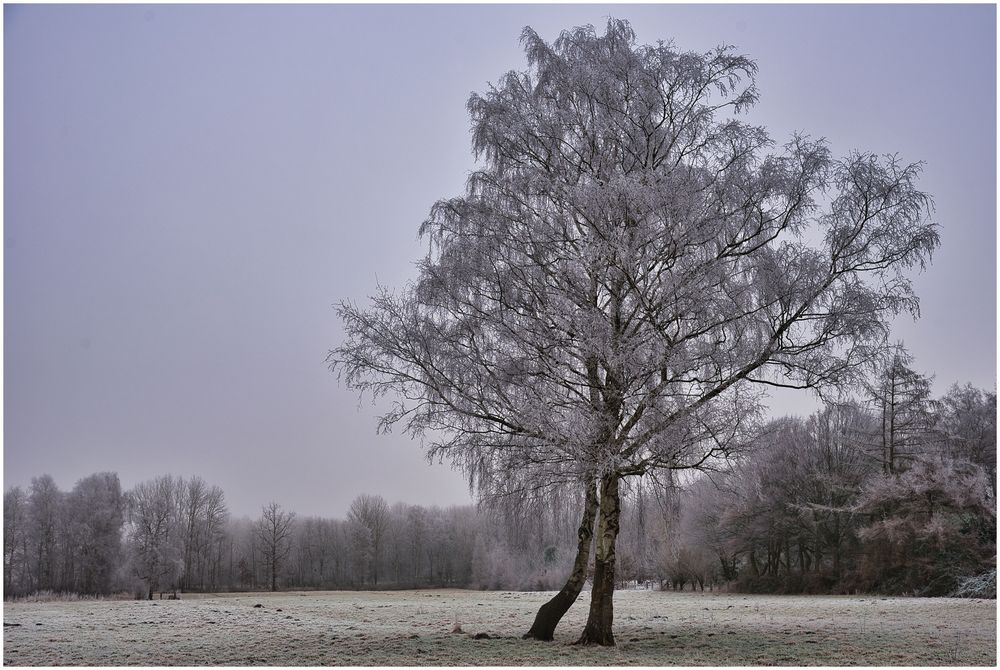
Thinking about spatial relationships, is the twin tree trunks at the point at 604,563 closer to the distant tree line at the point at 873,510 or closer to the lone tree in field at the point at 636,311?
the lone tree in field at the point at 636,311

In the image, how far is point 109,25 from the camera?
50.0ft

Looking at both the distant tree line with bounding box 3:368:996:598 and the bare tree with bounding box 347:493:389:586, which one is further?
the bare tree with bounding box 347:493:389:586

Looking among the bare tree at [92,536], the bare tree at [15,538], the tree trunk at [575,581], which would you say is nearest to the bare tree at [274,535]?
the bare tree at [92,536]

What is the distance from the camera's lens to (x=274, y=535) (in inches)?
1602

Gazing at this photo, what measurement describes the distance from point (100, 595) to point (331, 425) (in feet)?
54.4

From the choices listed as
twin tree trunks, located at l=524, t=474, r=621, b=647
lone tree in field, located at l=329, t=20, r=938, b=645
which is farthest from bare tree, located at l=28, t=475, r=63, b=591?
twin tree trunks, located at l=524, t=474, r=621, b=647

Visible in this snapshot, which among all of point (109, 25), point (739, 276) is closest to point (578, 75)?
point (739, 276)

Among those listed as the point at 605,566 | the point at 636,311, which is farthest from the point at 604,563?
the point at 636,311

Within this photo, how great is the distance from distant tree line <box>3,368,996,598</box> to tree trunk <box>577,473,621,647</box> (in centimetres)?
22

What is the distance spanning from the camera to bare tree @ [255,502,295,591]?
40.9 meters

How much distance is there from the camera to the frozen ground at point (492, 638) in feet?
29.8

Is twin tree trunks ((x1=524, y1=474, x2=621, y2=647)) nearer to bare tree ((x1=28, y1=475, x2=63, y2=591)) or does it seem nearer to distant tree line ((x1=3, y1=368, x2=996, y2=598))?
distant tree line ((x1=3, y1=368, x2=996, y2=598))

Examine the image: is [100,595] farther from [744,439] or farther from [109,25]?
[744,439]

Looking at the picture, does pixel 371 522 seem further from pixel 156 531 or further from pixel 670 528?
pixel 670 528
